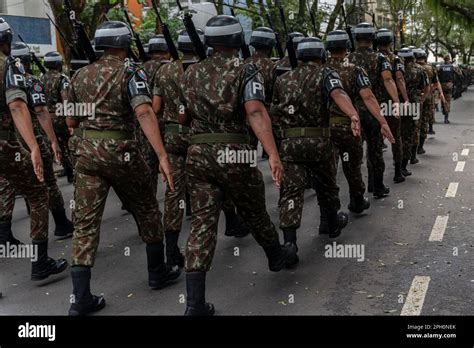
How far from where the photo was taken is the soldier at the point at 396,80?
851 cm

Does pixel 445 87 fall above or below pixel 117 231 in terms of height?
below

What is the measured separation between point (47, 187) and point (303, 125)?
2650 mm

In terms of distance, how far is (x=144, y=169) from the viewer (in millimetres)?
4836

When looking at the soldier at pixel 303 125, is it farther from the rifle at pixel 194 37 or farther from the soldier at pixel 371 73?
the soldier at pixel 371 73

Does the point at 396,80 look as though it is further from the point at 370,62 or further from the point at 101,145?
the point at 101,145

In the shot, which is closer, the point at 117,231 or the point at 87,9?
the point at 117,231

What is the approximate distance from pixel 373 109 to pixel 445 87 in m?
12.8

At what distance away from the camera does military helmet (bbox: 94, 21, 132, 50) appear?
470cm

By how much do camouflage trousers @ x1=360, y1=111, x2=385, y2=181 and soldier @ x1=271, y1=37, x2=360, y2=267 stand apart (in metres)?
2.03

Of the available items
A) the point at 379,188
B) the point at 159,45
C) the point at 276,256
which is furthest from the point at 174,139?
the point at 379,188

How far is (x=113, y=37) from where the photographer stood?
470 centimetres

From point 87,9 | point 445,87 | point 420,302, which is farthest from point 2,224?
point 445,87
